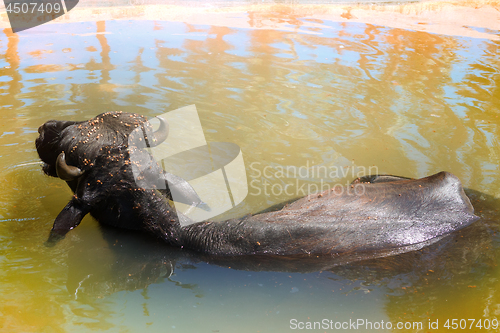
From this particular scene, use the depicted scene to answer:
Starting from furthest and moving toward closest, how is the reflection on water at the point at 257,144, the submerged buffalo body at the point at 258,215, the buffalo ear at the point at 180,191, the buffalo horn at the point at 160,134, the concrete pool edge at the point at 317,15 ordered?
the concrete pool edge at the point at 317,15 < the buffalo ear at the point at 180,191 < the buffalo horn at the point at 160,134 < the submerged buffalo body at the point at 258,215 < the reflection on water at the point at 257,144

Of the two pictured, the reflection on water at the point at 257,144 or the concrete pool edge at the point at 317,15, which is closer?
the reflection on water at the point at 257,144

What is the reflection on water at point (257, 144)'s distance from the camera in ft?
11.8

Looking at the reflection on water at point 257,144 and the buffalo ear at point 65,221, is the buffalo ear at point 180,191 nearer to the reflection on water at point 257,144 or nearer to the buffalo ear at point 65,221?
the reflection on water at point 257,144

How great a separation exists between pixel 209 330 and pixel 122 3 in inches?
689

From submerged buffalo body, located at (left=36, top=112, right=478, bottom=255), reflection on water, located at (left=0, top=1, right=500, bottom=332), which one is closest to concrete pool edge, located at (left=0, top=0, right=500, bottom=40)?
reflection on water, located at (left=0, top=1, right=500, bottom=332)

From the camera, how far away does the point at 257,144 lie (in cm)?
676

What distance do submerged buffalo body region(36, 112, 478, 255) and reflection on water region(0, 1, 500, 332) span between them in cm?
17

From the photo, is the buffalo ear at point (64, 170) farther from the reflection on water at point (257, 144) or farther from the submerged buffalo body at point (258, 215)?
the reflection on water at point (257, 144)

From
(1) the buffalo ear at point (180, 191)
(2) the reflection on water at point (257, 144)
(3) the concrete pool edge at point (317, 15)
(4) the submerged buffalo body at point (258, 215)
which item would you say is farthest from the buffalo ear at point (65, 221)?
(3) the concrete pool edge at point (317, 15)

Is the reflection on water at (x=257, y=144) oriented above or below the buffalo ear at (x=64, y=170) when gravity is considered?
below

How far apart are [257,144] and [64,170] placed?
3.45 m

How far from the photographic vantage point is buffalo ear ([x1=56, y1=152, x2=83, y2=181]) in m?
3.97

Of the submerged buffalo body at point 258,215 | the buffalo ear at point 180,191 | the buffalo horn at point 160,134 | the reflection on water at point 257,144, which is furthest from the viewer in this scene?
the buffalo ear at point 180,191

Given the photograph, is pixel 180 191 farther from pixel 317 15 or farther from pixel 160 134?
pixel 317 15
